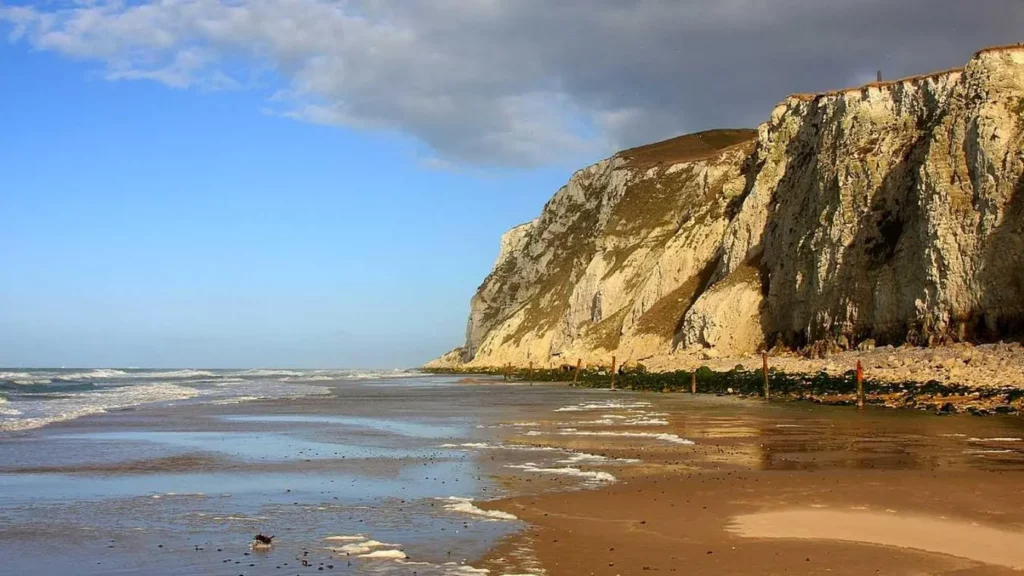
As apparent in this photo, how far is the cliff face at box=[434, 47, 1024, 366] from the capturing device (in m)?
31.7

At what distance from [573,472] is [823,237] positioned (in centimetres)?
3159

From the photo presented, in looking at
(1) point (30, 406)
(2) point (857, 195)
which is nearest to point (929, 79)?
(2) point (857, 195)

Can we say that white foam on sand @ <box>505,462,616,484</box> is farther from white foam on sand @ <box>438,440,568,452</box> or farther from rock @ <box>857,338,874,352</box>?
rock @ <box>857,338,874,352</box>

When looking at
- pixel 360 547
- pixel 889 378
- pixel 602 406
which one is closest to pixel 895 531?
pixel 360 547

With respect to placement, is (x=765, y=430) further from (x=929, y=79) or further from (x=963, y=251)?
(x=929, y=79)

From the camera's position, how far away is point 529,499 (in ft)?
34.7

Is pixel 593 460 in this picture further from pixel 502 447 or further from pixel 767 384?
pixel 767 384

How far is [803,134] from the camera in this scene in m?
48.8

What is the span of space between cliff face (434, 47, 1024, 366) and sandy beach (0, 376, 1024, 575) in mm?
14288

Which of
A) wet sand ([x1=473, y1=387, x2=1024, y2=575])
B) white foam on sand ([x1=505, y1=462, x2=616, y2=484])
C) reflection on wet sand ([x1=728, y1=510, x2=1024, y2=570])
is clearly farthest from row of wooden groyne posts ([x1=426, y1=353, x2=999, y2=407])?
reflection on wet sand ([x1=728, y1=510, x2=1024, y2=570])

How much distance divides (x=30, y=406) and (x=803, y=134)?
40363 mm

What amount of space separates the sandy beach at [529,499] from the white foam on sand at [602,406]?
23.9ft

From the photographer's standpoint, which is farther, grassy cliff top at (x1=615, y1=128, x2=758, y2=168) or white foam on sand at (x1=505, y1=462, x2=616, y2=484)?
grassy cliff top at (x1=615, y1=128, x2=758, y2=168)

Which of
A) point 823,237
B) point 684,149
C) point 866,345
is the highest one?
point 684,149
